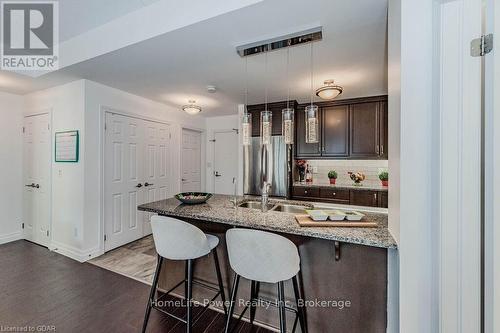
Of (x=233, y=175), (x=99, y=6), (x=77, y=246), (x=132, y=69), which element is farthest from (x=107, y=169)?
(x=233, y=175)

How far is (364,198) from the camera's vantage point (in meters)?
3.50

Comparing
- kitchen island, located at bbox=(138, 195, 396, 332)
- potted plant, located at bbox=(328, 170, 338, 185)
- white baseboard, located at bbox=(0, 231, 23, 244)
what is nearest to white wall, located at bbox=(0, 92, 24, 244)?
white baseboard, located at bbox=(0, 231, 23, 244)

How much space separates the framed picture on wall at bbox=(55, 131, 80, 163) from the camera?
2.95 m

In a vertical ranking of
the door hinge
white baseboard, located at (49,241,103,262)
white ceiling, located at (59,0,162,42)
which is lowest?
white baseboard, located at (49,241,103,262)

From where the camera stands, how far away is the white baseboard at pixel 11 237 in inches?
136

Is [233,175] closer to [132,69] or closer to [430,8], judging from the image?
[132,69]

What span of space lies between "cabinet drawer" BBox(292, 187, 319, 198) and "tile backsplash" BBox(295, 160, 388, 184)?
513mm

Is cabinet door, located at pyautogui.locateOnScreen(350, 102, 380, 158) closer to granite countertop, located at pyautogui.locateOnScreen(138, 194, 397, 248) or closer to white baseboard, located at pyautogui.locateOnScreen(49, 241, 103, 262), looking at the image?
granite countertop, located at pyautogui.locateOnScreen(138, 194, 397, 248)

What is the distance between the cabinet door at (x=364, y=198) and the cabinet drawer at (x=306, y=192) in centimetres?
56

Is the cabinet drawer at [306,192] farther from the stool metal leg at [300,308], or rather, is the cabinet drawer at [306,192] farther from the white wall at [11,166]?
the white wall at [11,166]

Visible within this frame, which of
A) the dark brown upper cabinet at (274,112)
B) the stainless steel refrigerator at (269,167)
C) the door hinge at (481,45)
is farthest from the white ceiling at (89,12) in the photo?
the stainless steel refrigerator at (269,167)

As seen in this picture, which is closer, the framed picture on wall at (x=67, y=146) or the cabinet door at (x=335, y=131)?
the framed picture on wall at (x=67, y=146)

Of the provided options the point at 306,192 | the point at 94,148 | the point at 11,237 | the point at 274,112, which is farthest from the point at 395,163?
the point at 11,237

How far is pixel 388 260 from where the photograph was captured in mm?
1388
